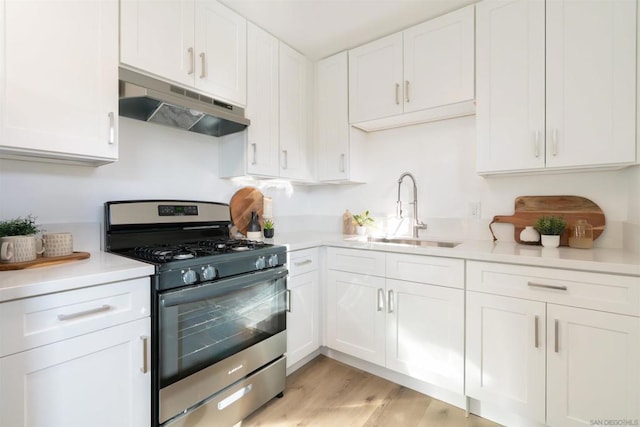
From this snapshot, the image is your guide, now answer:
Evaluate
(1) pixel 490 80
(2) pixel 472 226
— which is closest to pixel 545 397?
(2) pixel 472 226

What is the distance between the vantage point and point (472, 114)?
223cm

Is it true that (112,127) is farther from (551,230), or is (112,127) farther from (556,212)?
(556,212)

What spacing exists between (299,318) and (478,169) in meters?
1.55

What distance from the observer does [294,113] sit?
2521 mm

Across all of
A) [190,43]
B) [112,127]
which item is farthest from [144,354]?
[190,43]

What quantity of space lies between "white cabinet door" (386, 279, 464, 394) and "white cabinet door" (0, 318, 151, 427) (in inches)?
54.8

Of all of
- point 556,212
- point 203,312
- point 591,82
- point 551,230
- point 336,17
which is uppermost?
point 336,17

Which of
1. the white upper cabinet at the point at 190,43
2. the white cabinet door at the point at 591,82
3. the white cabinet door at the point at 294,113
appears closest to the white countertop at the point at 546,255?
the white cabinet door at the point at 591,82

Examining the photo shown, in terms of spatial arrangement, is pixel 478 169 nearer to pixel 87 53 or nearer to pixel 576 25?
pixel 576 25

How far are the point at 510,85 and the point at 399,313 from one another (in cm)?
156

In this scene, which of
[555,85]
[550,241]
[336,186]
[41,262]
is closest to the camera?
[41,262]

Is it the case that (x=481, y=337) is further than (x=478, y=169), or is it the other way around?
(x=478, y=169)

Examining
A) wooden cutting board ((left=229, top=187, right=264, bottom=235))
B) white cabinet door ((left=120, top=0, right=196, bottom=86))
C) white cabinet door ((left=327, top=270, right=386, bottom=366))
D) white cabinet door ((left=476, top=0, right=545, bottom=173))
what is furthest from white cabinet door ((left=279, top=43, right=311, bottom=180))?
white cabinet door ((left=476, top=0, right=545, bottom=173))

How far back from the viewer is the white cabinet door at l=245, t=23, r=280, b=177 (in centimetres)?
214
